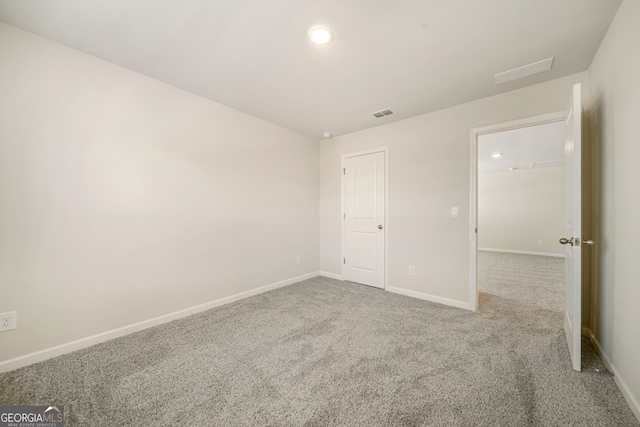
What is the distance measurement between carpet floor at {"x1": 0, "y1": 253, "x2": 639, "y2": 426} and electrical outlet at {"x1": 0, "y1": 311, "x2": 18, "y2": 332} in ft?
1.01

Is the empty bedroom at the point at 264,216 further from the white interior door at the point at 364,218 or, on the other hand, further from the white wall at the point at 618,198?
the white interior door at the point at 364,218

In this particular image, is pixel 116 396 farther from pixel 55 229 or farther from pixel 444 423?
pixel 444 423

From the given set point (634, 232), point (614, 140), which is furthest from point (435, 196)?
point (634, 232)

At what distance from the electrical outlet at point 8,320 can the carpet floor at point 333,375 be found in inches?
12.1

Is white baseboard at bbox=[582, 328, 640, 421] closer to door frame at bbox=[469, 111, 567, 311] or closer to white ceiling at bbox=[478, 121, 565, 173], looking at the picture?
door frame at bbox=[469, 111, 567, 311]

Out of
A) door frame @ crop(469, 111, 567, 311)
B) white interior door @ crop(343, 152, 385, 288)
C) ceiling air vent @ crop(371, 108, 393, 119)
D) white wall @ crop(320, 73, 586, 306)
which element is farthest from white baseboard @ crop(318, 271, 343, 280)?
ceiling air vent @ crop(371, 108, 393, 119)

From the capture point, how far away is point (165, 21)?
167cm

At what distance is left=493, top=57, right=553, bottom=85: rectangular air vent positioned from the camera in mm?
2086

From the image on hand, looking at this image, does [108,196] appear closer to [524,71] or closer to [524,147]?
[524,71]

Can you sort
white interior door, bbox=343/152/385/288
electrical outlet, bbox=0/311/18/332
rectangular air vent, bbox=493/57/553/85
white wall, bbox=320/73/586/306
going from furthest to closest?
white interior door, bbox=343/152/385/288
white wall, bbox=320/73/586/306
rectangular air vent, bbox=493/57/553/85
electrical outlet, bbox=0/311/18/332

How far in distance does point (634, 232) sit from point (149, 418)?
2.91 metres

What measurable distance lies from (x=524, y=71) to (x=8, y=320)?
4614 millimetres

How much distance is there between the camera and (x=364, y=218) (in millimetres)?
3799

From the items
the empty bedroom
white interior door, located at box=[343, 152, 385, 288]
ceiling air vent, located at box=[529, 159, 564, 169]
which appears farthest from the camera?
ceiling air vent, located at box=[529, 159, 564, 169]
